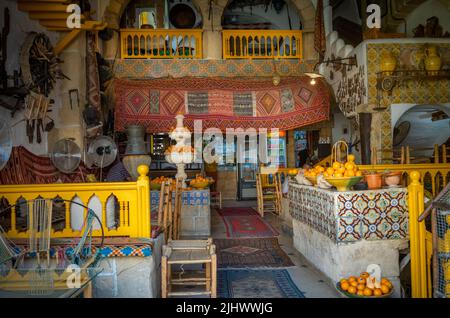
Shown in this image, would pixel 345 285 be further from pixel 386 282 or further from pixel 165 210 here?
pixel 165 210

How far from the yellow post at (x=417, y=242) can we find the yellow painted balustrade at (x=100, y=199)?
8.09 feet

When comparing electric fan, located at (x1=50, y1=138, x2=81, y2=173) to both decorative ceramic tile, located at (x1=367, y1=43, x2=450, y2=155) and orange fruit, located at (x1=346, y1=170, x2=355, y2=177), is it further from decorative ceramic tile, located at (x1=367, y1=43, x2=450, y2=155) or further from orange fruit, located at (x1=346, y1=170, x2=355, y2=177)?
decorative ceramic tile, located at (x1=367, y1=43, x2=450, y2=155)

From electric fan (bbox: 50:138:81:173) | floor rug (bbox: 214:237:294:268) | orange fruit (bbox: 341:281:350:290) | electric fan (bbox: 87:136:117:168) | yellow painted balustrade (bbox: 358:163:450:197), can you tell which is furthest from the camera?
electric fan (bbox: 87:136:117:168)

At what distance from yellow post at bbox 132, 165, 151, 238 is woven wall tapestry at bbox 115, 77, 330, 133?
4566 millimetres

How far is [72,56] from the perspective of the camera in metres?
7.13

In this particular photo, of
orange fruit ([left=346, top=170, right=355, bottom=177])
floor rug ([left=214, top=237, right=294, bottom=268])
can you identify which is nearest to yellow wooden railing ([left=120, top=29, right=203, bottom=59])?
floor rug ([left=214, top=237, right=294, bottom=268])

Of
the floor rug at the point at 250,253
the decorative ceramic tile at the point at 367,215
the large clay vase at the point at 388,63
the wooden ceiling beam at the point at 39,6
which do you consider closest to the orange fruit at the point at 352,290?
the decorative ceramic tile at the point at 367,215

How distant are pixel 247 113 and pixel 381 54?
112 inches

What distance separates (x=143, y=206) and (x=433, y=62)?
5666 mm

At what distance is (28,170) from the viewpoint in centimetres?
562

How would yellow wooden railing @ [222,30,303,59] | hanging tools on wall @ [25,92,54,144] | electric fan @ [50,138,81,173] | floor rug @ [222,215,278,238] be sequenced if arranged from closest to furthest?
hanging tools on wall @ [25,92,54,144] → electric fan @ [50,138,81,173] → floor rug @ [222,215,278,238] → yellow wooden railing @ [222,30,303,59]

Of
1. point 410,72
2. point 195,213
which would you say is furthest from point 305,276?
point 410,72

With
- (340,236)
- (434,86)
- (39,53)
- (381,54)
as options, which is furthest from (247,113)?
(340,236)

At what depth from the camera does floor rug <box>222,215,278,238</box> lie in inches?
264
